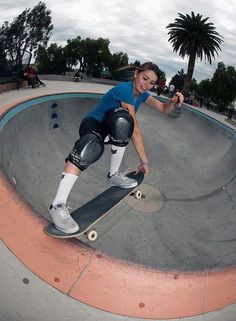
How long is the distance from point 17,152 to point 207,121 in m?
10.2

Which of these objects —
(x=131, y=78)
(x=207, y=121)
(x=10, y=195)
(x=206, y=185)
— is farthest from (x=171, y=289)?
(x=207, y=121)

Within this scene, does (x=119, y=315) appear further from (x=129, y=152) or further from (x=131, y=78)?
(x=129, y=152)

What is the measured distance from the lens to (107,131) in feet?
12.0

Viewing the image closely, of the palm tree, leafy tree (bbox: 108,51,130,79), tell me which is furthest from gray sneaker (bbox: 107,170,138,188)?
leafy tree (bbox: 108,51,130,79)

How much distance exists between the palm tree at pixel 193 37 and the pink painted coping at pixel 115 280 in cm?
3971

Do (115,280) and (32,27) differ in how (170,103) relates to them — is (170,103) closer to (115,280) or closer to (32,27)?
(115,280)

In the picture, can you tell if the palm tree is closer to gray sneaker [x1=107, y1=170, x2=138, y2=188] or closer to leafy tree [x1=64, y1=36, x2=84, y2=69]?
leafy tree [x1=64, y1=36, x2=84, y2=69]

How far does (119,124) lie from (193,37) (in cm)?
4196

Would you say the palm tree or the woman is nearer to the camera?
the woman

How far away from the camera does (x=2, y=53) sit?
14.1 m

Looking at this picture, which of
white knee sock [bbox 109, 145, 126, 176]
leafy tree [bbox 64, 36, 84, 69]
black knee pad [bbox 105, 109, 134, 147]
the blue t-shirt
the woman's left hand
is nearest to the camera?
black knee pad [bbox 105, 109, 134, 147]

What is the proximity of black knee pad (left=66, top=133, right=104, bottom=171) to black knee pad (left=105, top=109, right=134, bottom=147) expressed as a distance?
26cm

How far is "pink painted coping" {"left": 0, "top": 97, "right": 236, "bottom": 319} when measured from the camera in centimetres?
285

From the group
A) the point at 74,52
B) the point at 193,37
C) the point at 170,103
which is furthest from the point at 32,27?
the point at 170,103
